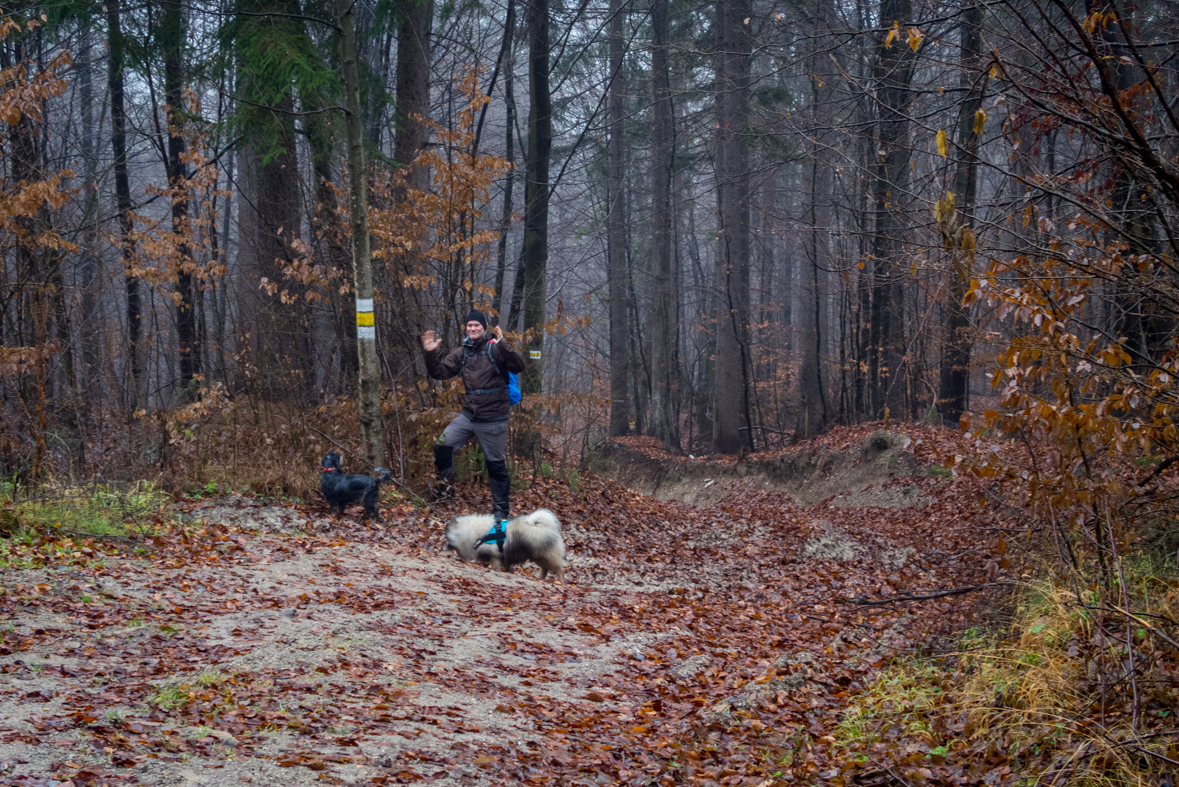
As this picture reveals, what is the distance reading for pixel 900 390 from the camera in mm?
20688

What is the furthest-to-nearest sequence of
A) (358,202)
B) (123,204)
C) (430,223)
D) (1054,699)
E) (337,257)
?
(123,204) → (337,257) → (430,223) → (358,202) → (1054,699)

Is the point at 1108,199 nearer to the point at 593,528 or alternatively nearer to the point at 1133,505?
Result: the point at 1133,505

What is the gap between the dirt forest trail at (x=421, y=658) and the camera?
13.8 ft

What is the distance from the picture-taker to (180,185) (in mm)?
14281

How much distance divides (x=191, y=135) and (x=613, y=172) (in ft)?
48.4

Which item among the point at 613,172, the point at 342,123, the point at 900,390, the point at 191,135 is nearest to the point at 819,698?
the point at 342,123

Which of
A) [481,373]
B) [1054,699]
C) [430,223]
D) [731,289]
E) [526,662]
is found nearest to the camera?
[1054,699]

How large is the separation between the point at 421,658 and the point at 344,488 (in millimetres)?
4525

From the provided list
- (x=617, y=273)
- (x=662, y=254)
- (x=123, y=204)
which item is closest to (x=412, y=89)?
(x=123, y=204)

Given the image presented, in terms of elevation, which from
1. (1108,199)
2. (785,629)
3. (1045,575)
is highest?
(1108,199)

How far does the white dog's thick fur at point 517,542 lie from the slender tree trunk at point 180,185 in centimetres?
609

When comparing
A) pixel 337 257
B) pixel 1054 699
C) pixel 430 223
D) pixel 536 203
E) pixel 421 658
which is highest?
pixel 536 203

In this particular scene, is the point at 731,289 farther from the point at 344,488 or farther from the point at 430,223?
the point at 344,488

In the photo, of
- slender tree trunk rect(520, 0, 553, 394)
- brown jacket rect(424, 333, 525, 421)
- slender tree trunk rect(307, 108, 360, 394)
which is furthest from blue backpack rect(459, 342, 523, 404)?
slender tree trunk rect(520, 0, 553, 394)
